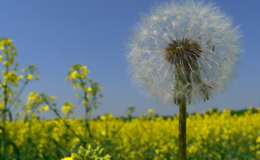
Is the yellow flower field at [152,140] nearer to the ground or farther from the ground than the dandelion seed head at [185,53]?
nearer to the ground

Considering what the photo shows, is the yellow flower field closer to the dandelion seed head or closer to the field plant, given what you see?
the field plant

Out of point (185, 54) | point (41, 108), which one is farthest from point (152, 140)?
point (185, 54)

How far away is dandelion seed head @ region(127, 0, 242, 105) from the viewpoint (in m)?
1.95

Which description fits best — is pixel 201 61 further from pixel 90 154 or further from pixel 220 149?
pixel 220 149

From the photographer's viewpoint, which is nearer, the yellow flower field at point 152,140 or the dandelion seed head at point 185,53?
the dandelion seed head at point 185,53

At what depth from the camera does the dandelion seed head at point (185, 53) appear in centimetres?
195

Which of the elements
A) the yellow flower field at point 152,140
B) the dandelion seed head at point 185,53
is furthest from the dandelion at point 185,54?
the yellow flower field at point 152,140

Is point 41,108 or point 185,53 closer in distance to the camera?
point 185,53

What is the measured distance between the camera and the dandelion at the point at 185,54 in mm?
1942

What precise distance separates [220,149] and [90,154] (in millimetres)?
5376

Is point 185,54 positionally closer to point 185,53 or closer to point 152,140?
point 185,53

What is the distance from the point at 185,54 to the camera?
194 centimetres

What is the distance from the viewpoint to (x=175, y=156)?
18.4ft

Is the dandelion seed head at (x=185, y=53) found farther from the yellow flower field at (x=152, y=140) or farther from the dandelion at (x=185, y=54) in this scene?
the yellow flower field at (x=152, y=140)
